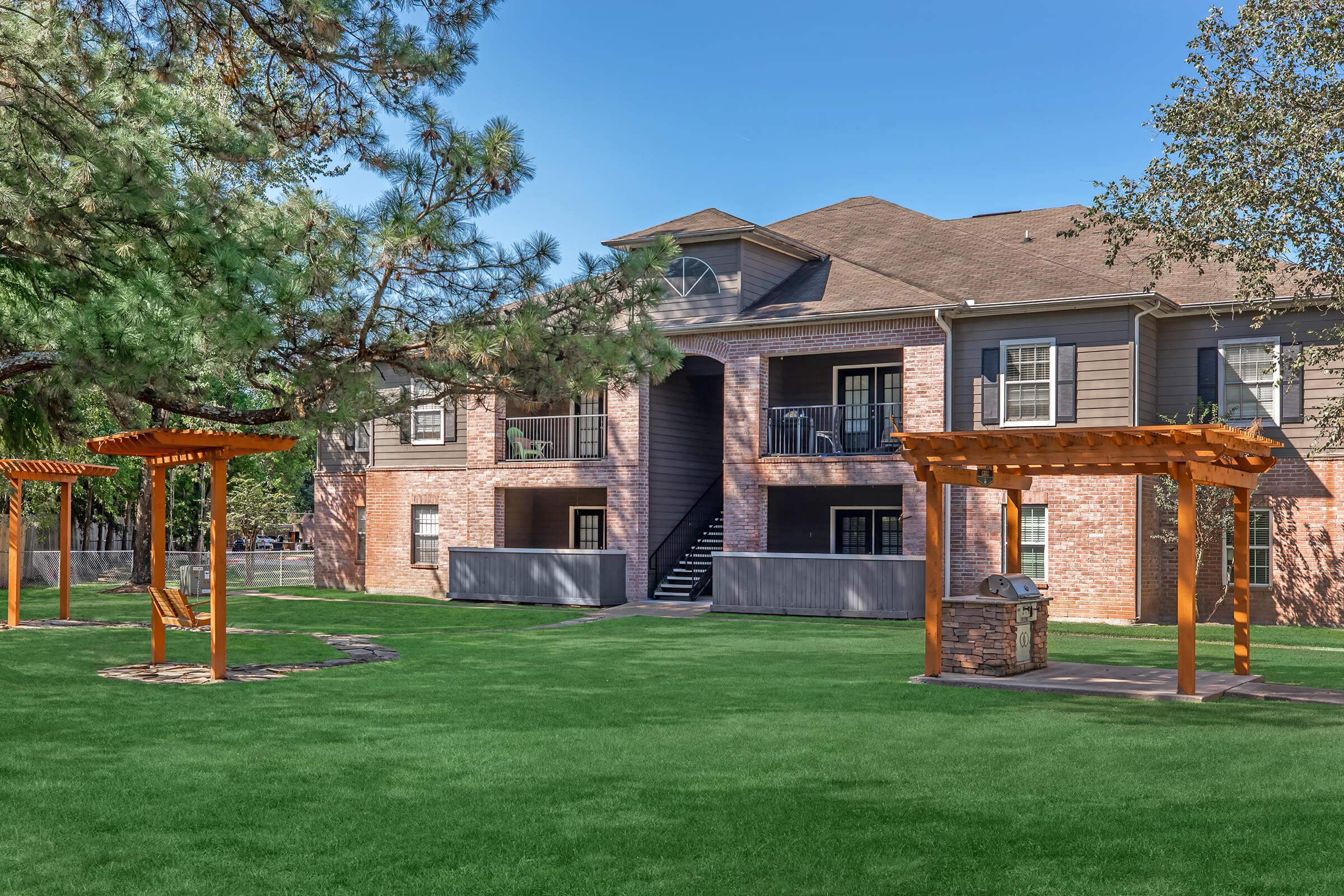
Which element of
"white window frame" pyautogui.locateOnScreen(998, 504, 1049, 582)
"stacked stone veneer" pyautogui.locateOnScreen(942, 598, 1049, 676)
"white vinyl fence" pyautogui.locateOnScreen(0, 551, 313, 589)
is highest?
"white window frame" pyautogui.locateOnScreen(998, 504, 1049, 582)

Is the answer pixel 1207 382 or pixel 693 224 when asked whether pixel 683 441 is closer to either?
pixel 693 224

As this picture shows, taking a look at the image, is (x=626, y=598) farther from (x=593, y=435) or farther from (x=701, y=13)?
(x=701, y=13)

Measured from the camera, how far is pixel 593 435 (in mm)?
27891

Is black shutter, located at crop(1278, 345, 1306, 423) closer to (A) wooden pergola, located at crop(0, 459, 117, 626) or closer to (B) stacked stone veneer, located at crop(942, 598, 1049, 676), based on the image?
(B) stacked stone veneer, located at crop(942, 598, 1049, 676)

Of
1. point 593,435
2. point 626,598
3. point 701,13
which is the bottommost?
point 626,598

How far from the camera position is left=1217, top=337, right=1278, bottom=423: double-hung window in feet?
70.4

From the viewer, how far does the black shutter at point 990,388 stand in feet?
73.2

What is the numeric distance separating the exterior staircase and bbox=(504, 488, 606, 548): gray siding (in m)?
3.02

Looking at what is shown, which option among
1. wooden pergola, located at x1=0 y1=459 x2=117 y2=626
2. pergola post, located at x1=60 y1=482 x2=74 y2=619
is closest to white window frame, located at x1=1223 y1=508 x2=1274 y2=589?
wooden pergola, located at x1=0 y1=459 x2=117 y2=626

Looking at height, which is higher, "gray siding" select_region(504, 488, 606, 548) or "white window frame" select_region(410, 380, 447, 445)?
"white window frame" select_region(410, 380, 447, 445)

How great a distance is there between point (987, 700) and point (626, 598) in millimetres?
14562

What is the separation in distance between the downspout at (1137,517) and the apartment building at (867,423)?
9 cm

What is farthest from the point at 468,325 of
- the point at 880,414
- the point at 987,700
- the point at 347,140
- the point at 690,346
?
the point at 880,414

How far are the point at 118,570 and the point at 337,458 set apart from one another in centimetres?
831
